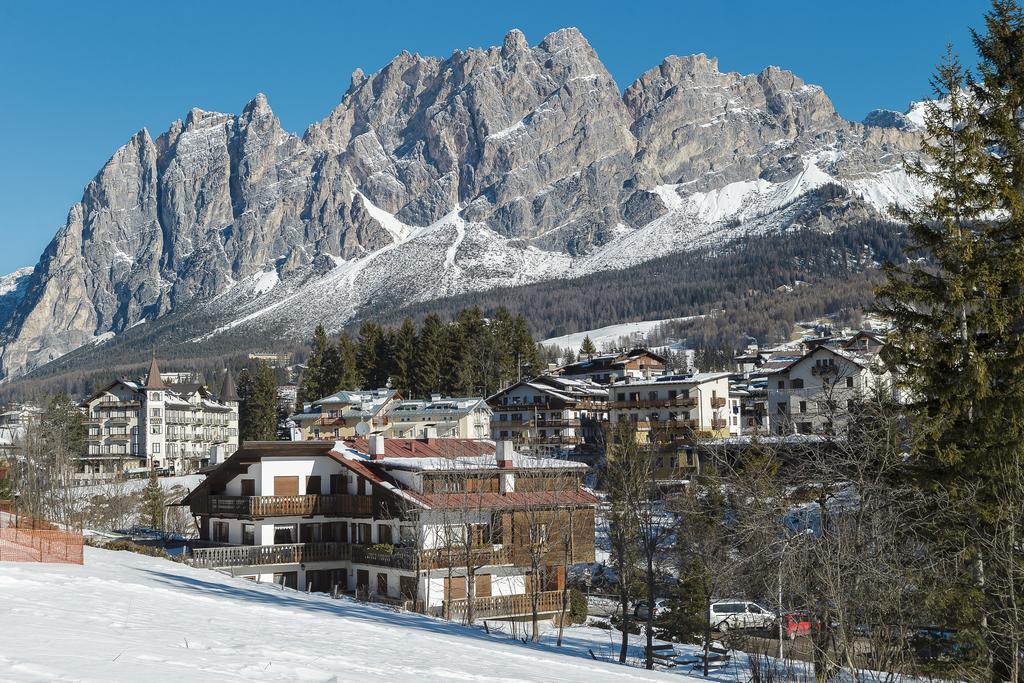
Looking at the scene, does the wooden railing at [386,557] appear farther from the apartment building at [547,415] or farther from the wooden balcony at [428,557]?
the apartment building at [547,415]

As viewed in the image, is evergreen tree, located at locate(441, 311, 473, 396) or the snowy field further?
evergreen tree, located at locate(441, 311, 473, 396)

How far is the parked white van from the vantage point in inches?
1772

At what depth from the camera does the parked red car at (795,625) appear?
35969 mm

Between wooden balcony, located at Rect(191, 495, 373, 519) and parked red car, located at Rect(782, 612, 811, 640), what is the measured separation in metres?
20.0

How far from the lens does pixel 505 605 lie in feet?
145

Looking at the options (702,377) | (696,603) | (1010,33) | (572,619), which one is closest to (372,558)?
(572,619)

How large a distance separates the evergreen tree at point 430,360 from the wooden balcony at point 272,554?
210ft

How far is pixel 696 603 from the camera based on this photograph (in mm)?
42250

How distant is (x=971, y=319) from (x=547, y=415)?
3291 inches

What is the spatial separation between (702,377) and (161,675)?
310 feet

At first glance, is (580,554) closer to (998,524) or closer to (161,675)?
(998,524)

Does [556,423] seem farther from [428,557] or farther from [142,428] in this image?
[142,428]

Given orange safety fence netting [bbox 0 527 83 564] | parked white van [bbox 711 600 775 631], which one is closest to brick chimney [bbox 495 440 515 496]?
parked white van [bbox 711 600 775 631]

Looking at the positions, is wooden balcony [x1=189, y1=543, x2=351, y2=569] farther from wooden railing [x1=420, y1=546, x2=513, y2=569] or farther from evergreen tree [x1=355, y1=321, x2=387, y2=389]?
evergreen tree [x1=355, y1=321, x2=387, y2=389]
